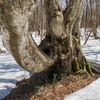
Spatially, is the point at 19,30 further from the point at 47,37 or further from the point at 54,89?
the point at 54,89

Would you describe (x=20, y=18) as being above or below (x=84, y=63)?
above

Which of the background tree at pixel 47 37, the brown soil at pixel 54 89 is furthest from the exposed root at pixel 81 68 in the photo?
the brown soil at pixel 54 89

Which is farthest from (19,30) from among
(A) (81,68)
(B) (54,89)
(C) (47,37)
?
(A) (81,68)

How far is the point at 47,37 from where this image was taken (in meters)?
2.76

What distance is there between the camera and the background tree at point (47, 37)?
1320mm

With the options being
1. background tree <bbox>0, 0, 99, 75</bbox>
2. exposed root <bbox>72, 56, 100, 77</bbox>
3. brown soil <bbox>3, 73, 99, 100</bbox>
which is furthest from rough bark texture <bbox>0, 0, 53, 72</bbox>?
exposed root <bbox>72, 56, 100, 77</bbox>

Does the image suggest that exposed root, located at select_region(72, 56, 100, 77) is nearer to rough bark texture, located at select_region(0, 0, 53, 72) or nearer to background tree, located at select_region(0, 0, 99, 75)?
background tree, located at select_region(0, 0, 99, 75)

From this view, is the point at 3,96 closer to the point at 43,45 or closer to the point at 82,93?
the point at 43,45

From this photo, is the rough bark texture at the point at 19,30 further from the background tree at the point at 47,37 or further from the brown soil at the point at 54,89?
the brown soil at the point at 54,89

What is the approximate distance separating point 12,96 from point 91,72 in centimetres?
249

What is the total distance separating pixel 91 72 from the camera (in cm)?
316

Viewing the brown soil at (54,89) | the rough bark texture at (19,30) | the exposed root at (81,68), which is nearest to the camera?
the rough bark texture at (19,30)

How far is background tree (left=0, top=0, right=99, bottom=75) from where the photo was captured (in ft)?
4.33

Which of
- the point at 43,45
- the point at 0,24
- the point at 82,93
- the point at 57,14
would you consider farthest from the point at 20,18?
the point at 82,93
